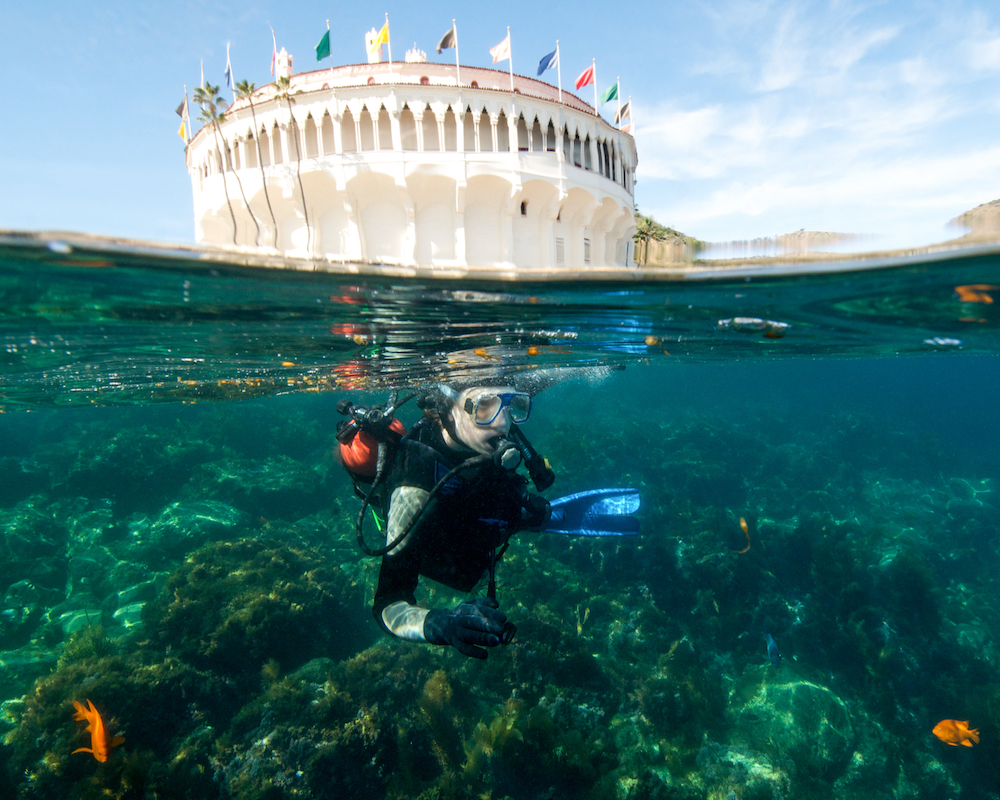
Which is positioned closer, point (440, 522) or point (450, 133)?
point (440, 522)

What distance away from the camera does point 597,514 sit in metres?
5.87

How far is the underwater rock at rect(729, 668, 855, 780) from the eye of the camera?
32.3 ft

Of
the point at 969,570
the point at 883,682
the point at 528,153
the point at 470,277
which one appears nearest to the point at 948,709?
the point at 883,682

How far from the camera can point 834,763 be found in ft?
32.4

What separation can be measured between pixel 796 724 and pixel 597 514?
9166 millimetres

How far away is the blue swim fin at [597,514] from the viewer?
5.57 meters

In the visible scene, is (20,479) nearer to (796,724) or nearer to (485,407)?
(485,407)

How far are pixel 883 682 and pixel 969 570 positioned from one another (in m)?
8.67

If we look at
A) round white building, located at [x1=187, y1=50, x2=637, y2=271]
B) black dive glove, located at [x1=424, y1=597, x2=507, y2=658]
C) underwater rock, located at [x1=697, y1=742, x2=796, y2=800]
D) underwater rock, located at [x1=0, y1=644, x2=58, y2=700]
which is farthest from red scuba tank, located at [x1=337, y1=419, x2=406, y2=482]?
round white building, located at [x1=187, y1=50, x2=637, y2=271]

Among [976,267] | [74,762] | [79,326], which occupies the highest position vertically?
[976,267]

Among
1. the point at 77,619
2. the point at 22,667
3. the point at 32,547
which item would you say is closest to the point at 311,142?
the point at 32,547

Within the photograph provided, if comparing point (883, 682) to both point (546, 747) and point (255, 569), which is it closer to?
point (546, 747)

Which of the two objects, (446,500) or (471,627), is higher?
(446,500)

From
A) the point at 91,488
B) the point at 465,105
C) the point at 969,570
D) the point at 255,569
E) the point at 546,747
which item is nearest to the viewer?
the point at 546,747
